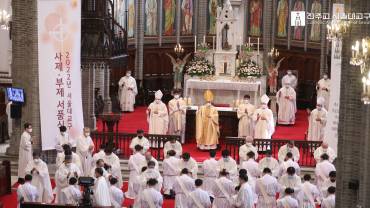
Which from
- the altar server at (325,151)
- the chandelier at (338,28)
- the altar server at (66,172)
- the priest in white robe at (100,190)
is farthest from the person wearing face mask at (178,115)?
the chandelier at (338,28)

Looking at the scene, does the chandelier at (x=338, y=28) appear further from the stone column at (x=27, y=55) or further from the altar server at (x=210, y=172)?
the stone column at (x=27, y=55)

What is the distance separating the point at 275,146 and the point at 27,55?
7.43 meters

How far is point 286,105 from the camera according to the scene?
31172 mm

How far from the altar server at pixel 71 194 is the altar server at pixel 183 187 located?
2252 mm

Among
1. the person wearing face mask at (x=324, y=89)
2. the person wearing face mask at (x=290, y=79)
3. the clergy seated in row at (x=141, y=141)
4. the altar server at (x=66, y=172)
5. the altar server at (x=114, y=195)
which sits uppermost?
the person wearing face mask at (x=290, y=79)

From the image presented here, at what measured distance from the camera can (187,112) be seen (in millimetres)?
27969

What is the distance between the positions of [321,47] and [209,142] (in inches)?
387

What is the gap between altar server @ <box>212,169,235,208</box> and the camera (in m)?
20.4

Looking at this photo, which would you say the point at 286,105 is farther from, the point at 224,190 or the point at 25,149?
the point at 224,190

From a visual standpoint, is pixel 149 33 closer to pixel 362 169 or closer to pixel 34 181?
pixel 34 181

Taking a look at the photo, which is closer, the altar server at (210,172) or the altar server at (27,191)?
the altar server at (27,191)

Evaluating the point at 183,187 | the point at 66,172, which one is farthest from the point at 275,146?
the point at 66,172

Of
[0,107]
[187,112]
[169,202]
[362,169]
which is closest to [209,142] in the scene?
[187,112]

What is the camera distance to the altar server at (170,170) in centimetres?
2238
